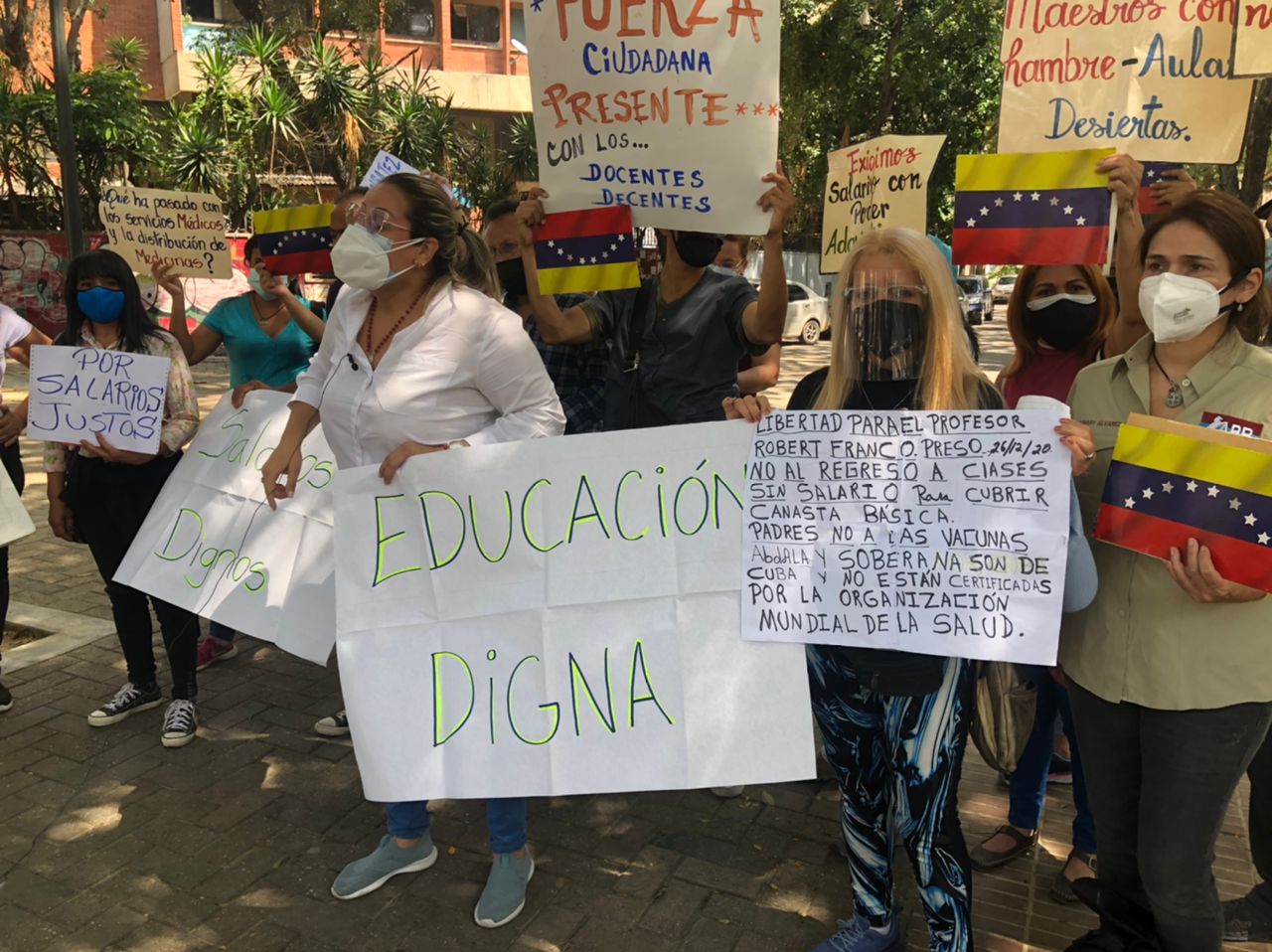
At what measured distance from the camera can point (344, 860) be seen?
10.5 feet

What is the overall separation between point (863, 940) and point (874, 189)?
2709mm

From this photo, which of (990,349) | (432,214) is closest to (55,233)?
(432,214)

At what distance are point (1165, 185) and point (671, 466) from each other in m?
1.83

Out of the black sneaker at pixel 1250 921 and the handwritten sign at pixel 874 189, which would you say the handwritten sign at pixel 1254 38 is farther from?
the black sneaker at pixel 1250 921

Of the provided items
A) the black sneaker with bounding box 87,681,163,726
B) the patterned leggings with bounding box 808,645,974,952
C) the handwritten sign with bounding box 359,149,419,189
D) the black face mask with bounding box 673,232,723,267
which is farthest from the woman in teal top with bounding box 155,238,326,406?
the patterned leggings with bounding box 808,645,974,952

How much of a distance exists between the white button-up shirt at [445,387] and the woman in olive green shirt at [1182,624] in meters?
1.50

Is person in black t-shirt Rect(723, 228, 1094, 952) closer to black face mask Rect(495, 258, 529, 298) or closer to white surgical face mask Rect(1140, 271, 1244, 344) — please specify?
white surgical face mask Rect(1140, 271, 1244, 344)

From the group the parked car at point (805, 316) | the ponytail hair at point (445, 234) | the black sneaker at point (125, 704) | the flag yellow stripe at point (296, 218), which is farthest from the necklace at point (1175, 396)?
the parked car at point (805, 316)

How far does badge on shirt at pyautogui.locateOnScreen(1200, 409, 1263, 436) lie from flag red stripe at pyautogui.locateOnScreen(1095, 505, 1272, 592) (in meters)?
0.22

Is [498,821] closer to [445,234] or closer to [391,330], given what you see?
[391,330]

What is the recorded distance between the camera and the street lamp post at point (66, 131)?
6.78m

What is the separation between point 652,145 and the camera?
10.00 feet

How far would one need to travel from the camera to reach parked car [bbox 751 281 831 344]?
74.1 ft

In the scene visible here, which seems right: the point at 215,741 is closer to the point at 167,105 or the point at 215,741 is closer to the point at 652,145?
the point at 652,145
